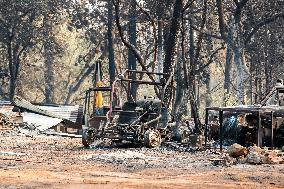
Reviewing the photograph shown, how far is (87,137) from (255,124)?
5.14 metres

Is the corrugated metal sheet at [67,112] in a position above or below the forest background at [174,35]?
below

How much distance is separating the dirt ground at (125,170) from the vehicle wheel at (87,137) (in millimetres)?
701

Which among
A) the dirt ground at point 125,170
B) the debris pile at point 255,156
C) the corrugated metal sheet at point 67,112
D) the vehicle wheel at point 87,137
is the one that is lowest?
the dirt ground at point 125,170

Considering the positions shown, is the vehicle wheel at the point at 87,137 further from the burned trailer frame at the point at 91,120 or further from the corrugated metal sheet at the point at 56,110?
the corrugated metal sheet at the point at 56,110

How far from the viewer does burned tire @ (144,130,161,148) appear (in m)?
17.8

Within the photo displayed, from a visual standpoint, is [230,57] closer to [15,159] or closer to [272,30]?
[272,30]

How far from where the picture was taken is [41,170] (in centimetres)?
1194

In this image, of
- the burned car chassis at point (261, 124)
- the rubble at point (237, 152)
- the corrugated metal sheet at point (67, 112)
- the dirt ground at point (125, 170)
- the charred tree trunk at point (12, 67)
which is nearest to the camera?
the dirt ground at point (125, 170)

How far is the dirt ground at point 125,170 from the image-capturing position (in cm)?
1000

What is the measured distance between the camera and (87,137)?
18.5 metres

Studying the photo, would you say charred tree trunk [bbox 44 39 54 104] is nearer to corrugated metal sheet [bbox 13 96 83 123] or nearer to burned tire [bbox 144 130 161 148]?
corrugated metal sheet [bbox 13 96 83 123]

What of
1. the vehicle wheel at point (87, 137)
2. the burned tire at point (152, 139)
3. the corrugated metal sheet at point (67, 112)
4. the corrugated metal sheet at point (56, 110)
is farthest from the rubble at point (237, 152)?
the corrugated metal sheet at point (67, 112)

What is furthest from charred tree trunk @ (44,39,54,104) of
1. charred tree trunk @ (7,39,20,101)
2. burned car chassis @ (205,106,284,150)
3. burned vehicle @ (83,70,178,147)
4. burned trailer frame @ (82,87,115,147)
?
burned car chassis @ (205,106,284,150)

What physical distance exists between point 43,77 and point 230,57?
34.5 meters
